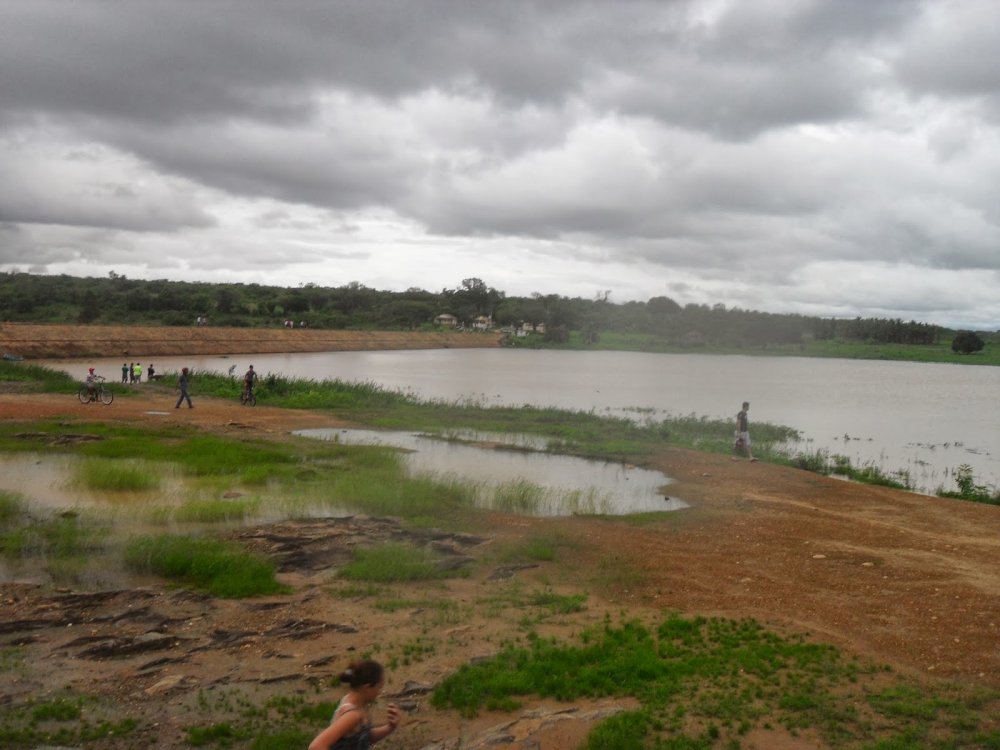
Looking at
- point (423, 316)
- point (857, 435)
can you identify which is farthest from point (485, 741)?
point (423, 316)

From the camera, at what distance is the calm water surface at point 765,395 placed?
2925 cm

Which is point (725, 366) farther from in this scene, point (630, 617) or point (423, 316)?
point (630, 617)

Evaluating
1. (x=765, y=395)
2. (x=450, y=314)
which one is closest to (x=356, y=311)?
(x=450, y=314)

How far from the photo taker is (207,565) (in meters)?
9.93

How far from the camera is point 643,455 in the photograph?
22906 millimetres

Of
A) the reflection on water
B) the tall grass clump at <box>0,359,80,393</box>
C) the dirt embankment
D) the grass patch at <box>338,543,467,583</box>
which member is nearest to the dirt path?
the grass patch at <box>338,543,467,583</box>

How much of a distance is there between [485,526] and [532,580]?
9.78 feet

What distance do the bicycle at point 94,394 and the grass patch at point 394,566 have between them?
72.1 ft

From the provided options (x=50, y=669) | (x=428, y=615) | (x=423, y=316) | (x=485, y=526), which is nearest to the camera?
(x=50, y=669)

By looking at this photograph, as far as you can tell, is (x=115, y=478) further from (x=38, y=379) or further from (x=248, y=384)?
(x=38, y=379)

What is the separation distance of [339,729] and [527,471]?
16.2 meters

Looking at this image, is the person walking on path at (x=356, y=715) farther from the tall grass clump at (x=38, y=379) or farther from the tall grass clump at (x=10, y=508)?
the tall grass clump at (x=38, y=379)

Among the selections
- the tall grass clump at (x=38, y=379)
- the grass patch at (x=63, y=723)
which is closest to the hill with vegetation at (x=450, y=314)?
the tall grass clump at (x=38, y=379)

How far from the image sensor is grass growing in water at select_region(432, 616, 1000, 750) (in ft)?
20.5
